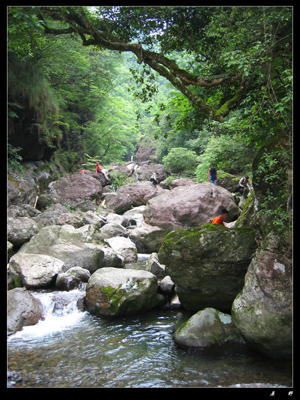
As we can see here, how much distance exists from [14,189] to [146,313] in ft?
33.5

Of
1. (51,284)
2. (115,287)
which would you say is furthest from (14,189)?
(115,287)

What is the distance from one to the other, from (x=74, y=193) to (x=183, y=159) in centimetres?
1436

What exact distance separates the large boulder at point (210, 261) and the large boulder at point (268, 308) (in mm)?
1056

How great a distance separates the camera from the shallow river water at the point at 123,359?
485cm

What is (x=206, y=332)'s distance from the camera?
5.97 meters

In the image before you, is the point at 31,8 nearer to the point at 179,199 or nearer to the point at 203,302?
the point at 203,302

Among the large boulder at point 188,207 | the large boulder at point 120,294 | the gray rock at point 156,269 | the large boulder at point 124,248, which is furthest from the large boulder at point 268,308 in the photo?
the large boulder at point 188,207

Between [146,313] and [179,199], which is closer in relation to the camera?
[146,313]

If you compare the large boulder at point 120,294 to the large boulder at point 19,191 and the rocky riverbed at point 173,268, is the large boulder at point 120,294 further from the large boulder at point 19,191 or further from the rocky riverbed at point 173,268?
the large boulder at point 19,191

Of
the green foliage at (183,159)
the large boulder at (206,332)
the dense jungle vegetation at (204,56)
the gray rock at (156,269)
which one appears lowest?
the large boulder at (206,332)

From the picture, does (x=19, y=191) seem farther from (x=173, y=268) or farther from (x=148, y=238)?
(x=173, y=268)

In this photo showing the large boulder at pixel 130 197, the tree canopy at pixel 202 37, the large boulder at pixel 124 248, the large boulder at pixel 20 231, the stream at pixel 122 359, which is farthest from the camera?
the large boulder at pixel 130 197

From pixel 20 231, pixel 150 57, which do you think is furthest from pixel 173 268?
pixel 20 231

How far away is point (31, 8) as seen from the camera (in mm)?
5309
